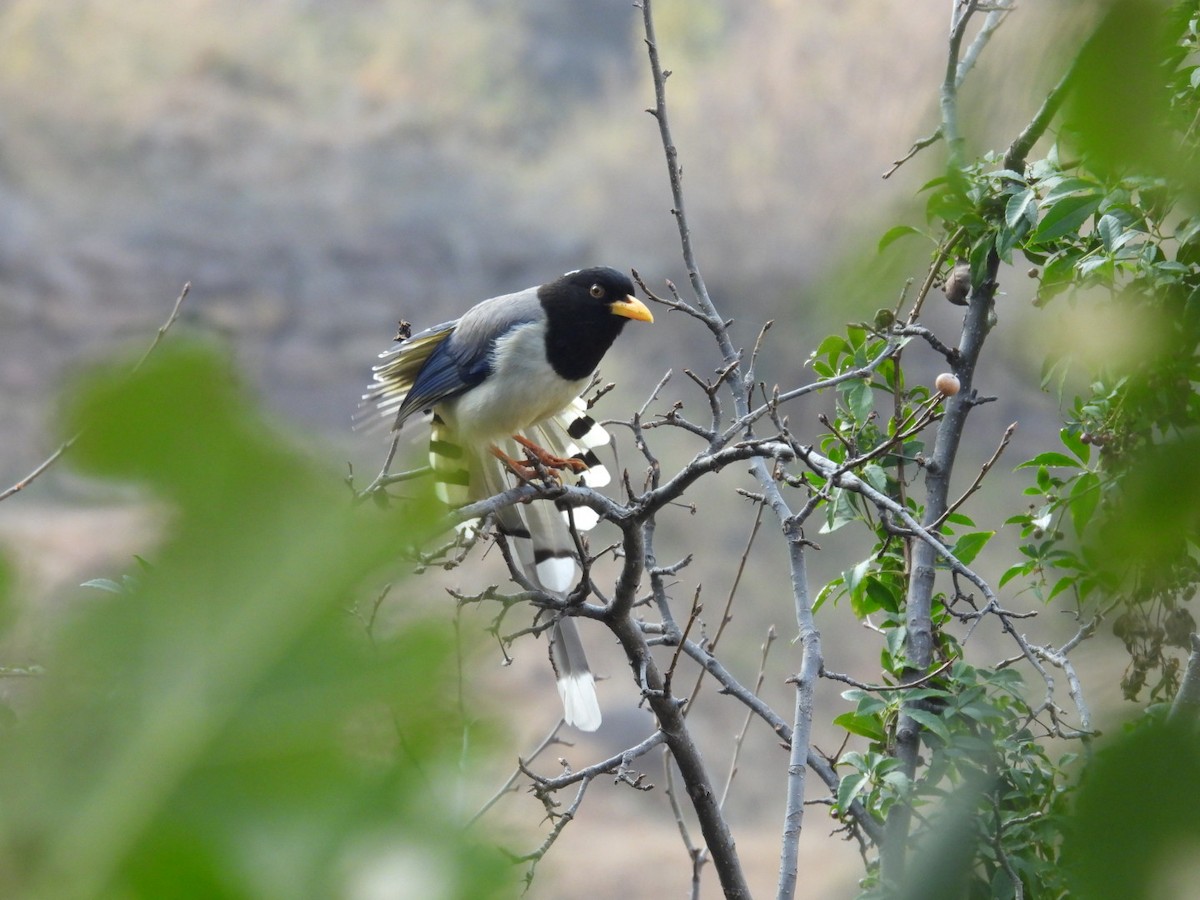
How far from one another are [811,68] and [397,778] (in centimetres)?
77

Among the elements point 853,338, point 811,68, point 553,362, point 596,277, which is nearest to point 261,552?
point 811,68

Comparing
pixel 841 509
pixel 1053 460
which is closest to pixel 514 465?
pixel 841 509

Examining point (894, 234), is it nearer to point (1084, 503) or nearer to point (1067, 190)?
point (1084, 503)

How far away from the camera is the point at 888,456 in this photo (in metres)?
2.50

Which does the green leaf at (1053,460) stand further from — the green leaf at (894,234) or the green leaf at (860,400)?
the green leaf at (894,234)

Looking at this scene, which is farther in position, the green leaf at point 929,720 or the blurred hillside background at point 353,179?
the blurred hillside background at point 353,179

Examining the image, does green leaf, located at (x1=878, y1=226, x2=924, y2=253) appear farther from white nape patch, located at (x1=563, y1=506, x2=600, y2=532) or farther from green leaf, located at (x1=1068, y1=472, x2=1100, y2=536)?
white nape patch, located at (x1=563, y1=506, x2=600, y2=532)

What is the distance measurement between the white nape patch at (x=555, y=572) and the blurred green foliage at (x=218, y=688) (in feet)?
11.0

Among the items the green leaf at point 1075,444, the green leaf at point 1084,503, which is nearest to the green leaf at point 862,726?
the green leaf at point 1075,444

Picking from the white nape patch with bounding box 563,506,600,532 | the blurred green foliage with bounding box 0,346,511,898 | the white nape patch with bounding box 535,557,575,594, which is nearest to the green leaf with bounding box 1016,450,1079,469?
the white nape patch with bounding box 563,506,600,532

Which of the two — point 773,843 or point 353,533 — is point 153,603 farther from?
point 773,843

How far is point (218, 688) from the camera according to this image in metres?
0.21

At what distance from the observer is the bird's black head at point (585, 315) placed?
137 inches

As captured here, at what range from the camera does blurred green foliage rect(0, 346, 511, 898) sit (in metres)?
0.20
